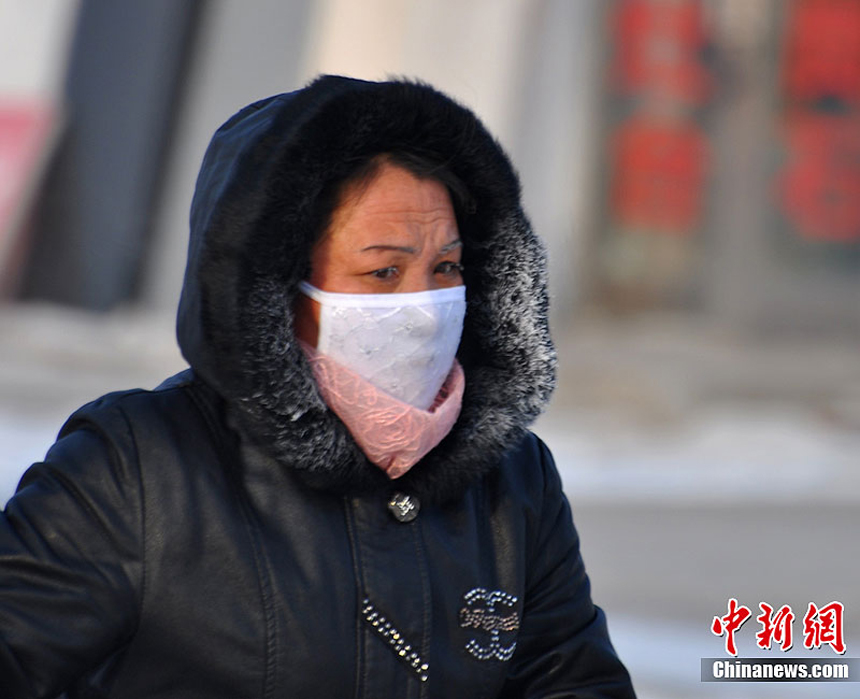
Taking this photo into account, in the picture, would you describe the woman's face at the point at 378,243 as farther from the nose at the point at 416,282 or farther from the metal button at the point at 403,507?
the metal button at the point at 403,507

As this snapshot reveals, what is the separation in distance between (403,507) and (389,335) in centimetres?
23

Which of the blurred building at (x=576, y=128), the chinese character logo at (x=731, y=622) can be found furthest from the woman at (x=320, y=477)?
the blurred building at (x=576, y=128)

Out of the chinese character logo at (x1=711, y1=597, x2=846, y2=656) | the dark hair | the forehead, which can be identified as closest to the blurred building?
the chinese character logo at (x1=711, y1=597, x2=846, y2=656)

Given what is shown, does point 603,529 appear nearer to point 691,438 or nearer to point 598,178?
point 691,438

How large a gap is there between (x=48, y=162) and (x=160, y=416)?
10.1 metres

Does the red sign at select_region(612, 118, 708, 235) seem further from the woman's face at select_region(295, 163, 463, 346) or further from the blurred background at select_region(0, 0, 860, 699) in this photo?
the woman's face at select_region(295, 163, 463, 346)

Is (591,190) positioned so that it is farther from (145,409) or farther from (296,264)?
(145,409)

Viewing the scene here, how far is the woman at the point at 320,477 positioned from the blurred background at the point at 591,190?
544cm

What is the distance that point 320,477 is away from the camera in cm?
147

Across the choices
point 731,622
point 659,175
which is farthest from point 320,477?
point 659,175

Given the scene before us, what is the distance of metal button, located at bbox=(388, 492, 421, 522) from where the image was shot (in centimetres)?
153

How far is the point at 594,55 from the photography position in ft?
40.0

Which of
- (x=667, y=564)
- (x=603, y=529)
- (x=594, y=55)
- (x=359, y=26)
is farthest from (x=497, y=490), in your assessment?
(x=594, y=55)

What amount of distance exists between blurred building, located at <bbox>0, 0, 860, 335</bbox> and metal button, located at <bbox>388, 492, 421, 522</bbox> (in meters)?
9.49
